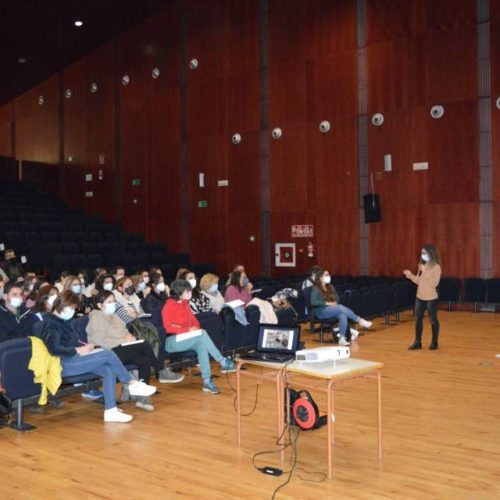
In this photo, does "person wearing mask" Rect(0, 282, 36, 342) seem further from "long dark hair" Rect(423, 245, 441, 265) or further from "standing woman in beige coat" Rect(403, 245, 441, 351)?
"long dark hair" Rect(423, 245, 441, 265)

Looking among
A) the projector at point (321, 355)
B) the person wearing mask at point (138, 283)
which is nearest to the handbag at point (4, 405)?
the projector at point (321, 355)

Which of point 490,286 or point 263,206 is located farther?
point 263,206

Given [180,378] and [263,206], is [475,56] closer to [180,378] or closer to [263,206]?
[263,206]

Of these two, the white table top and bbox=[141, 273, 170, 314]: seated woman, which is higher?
bbox=[141, 273, 170, 314]: seated woman

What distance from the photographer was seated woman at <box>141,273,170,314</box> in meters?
7.40

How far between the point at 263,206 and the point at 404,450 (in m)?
10.4

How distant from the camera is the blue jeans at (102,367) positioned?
5109 millimetres

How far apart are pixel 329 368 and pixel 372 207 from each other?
357 inches

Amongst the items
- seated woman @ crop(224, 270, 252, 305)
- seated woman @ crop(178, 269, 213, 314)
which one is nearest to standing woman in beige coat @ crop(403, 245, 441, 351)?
seated woman @ crop(224, 270, 252, 305)

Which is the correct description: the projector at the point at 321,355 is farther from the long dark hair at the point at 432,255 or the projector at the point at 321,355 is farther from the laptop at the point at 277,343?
the long dark hair at the point at 432,255

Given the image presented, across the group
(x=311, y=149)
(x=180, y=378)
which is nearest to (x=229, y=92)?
(x=311, y=149)

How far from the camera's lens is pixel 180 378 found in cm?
645

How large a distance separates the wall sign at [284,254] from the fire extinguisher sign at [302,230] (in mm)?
250

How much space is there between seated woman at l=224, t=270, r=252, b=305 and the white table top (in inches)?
141
